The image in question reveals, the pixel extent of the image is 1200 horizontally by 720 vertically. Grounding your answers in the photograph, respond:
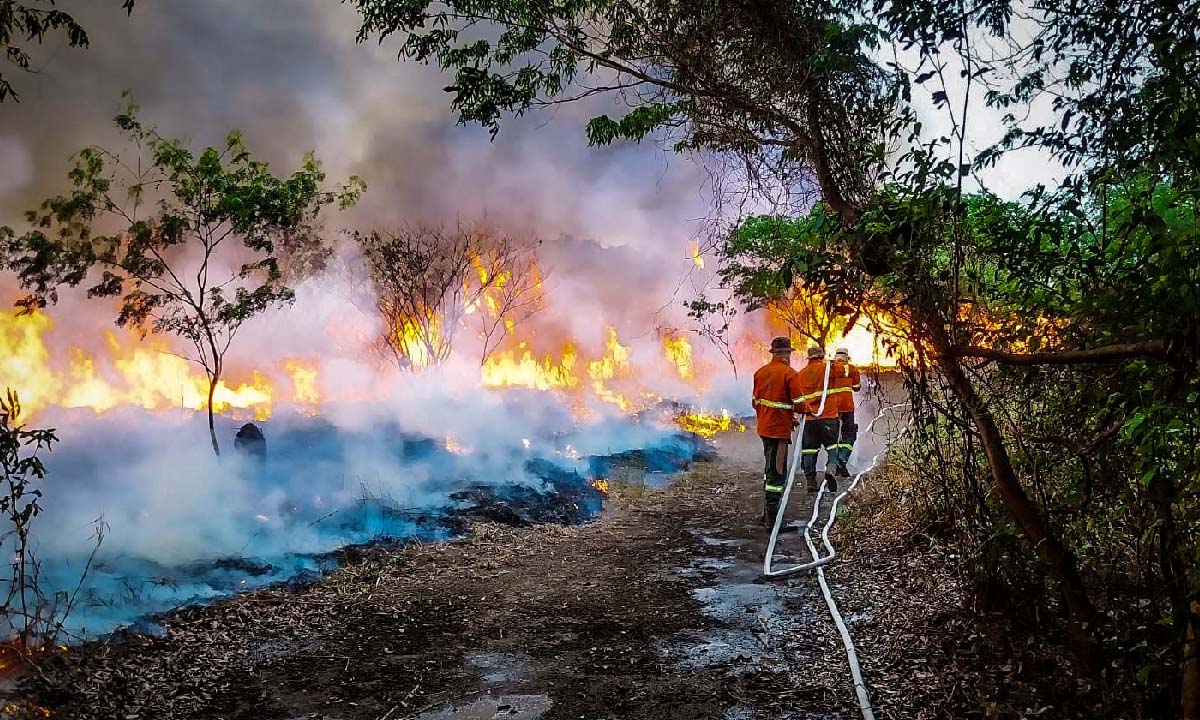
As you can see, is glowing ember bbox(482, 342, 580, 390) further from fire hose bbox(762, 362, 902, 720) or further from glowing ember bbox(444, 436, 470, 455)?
fire hose bbox(762, 362, 902, 720)

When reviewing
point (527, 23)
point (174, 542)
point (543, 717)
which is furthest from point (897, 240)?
point (174, 542)

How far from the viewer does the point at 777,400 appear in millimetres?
7734

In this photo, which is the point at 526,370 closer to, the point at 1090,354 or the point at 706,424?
the point at 706,424

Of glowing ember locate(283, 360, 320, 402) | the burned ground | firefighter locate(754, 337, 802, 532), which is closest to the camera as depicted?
the burned ground

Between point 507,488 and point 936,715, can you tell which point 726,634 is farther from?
point 507,488

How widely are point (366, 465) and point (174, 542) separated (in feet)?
13.8

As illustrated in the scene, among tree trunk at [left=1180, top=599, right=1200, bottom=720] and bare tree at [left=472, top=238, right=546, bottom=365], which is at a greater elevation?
bare tree at [left=472, top=238, right=546, bottom=365]

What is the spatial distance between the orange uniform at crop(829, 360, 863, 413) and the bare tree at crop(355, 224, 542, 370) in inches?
711

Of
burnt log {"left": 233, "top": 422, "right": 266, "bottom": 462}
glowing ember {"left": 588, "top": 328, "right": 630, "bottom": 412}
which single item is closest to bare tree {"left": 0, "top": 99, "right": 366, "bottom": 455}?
burnt log {"left": 233, "top": 422, "right": 266, "bottom": 462}

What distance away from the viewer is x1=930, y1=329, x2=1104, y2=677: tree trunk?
10.2 feet

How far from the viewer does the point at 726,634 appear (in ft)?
16.2

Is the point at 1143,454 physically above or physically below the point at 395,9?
below

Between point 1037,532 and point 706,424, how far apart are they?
2054cm

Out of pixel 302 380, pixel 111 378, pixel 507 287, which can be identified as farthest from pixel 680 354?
pixel 111 378
